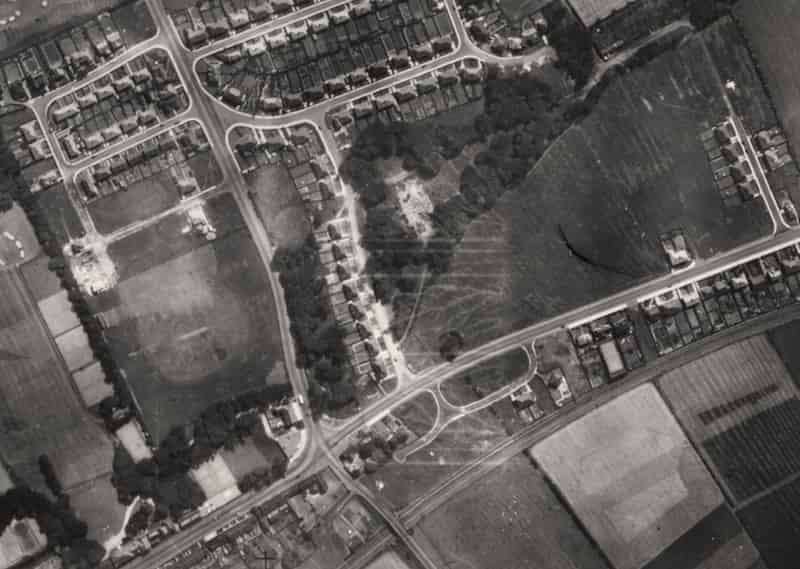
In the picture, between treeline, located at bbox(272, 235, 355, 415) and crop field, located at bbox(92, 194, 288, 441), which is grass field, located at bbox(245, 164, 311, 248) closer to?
treeline, located at bbox(272, 235, 355, 415)

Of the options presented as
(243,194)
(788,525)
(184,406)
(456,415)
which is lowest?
(788,525)

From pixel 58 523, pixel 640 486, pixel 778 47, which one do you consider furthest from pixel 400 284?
pixel 778 47

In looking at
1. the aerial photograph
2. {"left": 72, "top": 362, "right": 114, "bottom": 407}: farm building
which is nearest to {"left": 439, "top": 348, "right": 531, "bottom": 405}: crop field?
the aerial photograph

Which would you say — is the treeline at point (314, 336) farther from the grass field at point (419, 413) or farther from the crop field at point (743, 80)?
the crop field at point (743, 80)

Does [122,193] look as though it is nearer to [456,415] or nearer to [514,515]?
[456,415]

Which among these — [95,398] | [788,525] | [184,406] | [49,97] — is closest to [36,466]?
[95,398]

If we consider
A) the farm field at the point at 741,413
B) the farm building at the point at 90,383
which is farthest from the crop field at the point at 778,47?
the farm building at the point at 90,383
